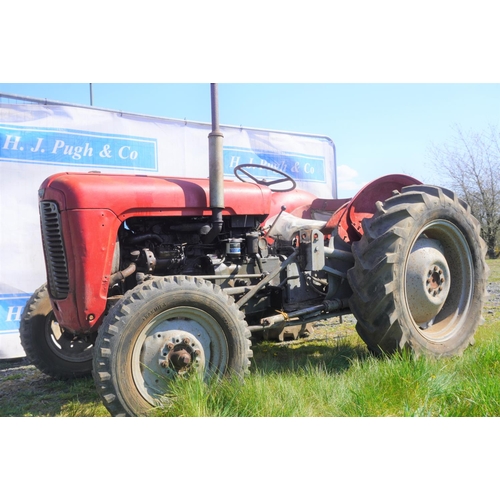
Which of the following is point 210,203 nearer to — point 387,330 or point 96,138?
point 387,330

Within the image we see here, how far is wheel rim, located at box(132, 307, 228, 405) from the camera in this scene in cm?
272

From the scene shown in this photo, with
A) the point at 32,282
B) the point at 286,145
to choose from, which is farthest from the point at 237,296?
the point at 286,145

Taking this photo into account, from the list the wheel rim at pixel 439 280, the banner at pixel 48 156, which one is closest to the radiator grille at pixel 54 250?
the banner at pixel 48 156

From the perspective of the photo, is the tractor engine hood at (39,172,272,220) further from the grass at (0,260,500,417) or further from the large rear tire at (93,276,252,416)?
the grass at (0,260,500,417)

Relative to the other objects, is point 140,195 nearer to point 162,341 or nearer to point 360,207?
point 162,341

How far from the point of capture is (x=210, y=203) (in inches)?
132

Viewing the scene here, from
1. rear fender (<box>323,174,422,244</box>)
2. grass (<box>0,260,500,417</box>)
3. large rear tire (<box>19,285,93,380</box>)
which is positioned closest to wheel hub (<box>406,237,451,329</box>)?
grass (<box>0,260,500,417</box>)

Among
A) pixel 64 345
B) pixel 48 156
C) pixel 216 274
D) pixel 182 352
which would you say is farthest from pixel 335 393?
pixel 48 156

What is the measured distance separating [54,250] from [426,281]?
278 centimetres

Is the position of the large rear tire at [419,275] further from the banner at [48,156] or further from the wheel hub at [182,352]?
the banner at [48,156]

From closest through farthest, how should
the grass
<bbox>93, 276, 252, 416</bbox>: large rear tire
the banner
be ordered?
1. the grass
2. <bbox>93, 276, 252, 416</bbox>: large rear tire
3. the banner

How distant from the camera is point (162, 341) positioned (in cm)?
278

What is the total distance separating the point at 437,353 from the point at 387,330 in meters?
0.56

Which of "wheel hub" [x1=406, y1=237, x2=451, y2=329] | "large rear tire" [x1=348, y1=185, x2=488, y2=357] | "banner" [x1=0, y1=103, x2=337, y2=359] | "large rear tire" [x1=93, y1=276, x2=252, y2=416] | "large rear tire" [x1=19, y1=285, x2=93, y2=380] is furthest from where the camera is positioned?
"banner" [x1=0, y1=103, x2=337, y2=359]
